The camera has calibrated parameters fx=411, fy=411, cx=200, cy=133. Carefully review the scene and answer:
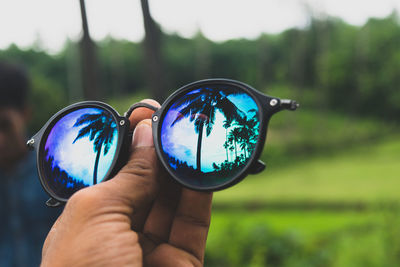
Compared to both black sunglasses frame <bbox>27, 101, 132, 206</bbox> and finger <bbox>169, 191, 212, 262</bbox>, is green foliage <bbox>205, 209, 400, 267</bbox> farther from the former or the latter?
black sunglasses frame <bbox>27, 101, 132, 206</bbox>

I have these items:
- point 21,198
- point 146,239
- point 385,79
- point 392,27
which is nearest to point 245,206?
point 21,198

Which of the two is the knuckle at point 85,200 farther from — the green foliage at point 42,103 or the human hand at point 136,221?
the green foliage at point 42,103

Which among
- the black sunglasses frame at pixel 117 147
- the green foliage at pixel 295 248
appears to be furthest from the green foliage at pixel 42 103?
the black sunglasses frame at pixel 117 147

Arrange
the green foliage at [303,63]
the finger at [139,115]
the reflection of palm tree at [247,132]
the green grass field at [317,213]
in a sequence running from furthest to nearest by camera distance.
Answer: the green foliage at [303,63]
the green grass field at [317,213]
the finger at [139,115]
the reflection of palm tree at [247,132]

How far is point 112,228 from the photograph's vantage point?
1.31m

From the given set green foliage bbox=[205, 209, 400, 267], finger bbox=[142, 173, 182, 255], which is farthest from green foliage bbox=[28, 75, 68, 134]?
finger bbox=[142, 173, 182, 255]

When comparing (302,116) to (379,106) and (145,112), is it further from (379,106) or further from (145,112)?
(145,112)

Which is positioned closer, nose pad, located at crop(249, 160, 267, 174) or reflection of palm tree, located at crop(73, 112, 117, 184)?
nose pad, located at crop(249, 160, 267, 174)

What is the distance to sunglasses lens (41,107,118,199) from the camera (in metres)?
1.56

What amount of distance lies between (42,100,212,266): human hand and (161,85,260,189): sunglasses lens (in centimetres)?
10

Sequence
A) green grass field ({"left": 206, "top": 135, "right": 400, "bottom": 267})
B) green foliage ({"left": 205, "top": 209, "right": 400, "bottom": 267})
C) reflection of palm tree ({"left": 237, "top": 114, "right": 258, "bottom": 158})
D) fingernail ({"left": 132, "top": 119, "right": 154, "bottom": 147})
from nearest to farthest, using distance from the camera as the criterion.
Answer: reflection of palm tree ({"left": 237, "top": 114, "right": 258, "bottom": 158})
fingernail ({"left": 132, "top": 119, "right": 154, "bottom": 147})
green foliage ({"left": 205, "top": 209, "right": 400, "bottom": 267})
green grass field ({"left": 206, "top": 135, "right": 400, "bottom": 267})

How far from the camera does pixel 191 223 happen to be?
1561 millimetres

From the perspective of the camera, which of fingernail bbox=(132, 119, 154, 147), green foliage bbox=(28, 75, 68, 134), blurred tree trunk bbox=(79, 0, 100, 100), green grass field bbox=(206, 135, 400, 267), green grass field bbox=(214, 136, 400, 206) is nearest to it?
fingernail bbox=(132, 119, 154, 147)

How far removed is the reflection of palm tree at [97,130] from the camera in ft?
5.13
